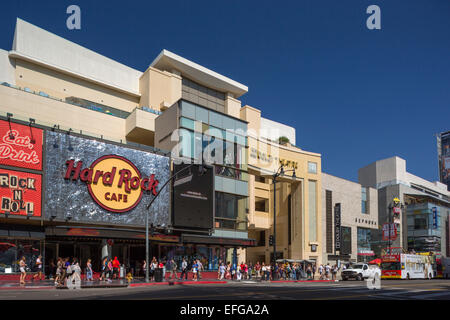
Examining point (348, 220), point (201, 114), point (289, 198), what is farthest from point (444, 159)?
point (201, 114)

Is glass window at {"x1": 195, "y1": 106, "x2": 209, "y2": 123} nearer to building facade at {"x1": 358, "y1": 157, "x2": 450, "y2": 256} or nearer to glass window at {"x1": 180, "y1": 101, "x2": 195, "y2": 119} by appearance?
glass window at {"x1": 180, "y1": 101, "x2": 195, "y2": 119}

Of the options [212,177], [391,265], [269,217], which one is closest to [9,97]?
[212,177]

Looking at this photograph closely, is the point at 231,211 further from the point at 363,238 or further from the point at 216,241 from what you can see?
the point at 363,238

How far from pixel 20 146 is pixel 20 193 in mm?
3147

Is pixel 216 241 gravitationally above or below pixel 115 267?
above

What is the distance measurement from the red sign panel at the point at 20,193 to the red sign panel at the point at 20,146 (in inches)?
27.3

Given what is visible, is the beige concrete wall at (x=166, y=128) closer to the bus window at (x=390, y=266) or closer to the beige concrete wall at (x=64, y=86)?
the beige concrete wall at (x=64, y=86)

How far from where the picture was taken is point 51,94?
44000 millimetres

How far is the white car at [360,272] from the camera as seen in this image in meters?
42.3

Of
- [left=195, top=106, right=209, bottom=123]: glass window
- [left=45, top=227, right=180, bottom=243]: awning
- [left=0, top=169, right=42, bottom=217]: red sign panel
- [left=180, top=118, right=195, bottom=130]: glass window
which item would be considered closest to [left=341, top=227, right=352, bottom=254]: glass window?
[left=195, top=106, right=209, bottom=123]: glass window

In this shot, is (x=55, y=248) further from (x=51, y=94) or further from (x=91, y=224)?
(x=51, y=94)

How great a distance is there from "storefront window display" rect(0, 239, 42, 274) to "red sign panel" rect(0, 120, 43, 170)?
17.1 ft

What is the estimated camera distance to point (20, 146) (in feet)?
101

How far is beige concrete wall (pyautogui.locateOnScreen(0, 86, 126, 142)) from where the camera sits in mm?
37375
